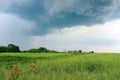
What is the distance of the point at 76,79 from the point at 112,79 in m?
1.46

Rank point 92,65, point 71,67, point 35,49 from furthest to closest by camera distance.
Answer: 1. point 35,49
2. point 92,65
3. point 71,67

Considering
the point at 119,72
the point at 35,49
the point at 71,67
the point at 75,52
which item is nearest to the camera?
the point at 119,72

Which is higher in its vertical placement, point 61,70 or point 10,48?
point 10,48

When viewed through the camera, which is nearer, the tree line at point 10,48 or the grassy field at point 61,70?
the grassy field at point 61,70

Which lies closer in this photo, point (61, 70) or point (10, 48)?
point (61, 70)

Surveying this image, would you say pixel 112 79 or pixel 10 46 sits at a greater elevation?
pixel 10 46

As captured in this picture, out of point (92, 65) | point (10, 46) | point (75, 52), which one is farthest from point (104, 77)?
point (10, 46)

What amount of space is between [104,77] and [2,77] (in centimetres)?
420

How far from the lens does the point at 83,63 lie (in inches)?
817

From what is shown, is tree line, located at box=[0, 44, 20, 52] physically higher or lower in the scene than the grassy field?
higher

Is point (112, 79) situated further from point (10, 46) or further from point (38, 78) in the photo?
point (10, 46)

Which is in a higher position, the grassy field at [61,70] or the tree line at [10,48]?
the tree line at [10,48]

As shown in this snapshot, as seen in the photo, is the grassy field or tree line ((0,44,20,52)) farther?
tree line ((0,44,20,52))

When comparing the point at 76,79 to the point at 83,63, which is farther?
the point at 83,63
